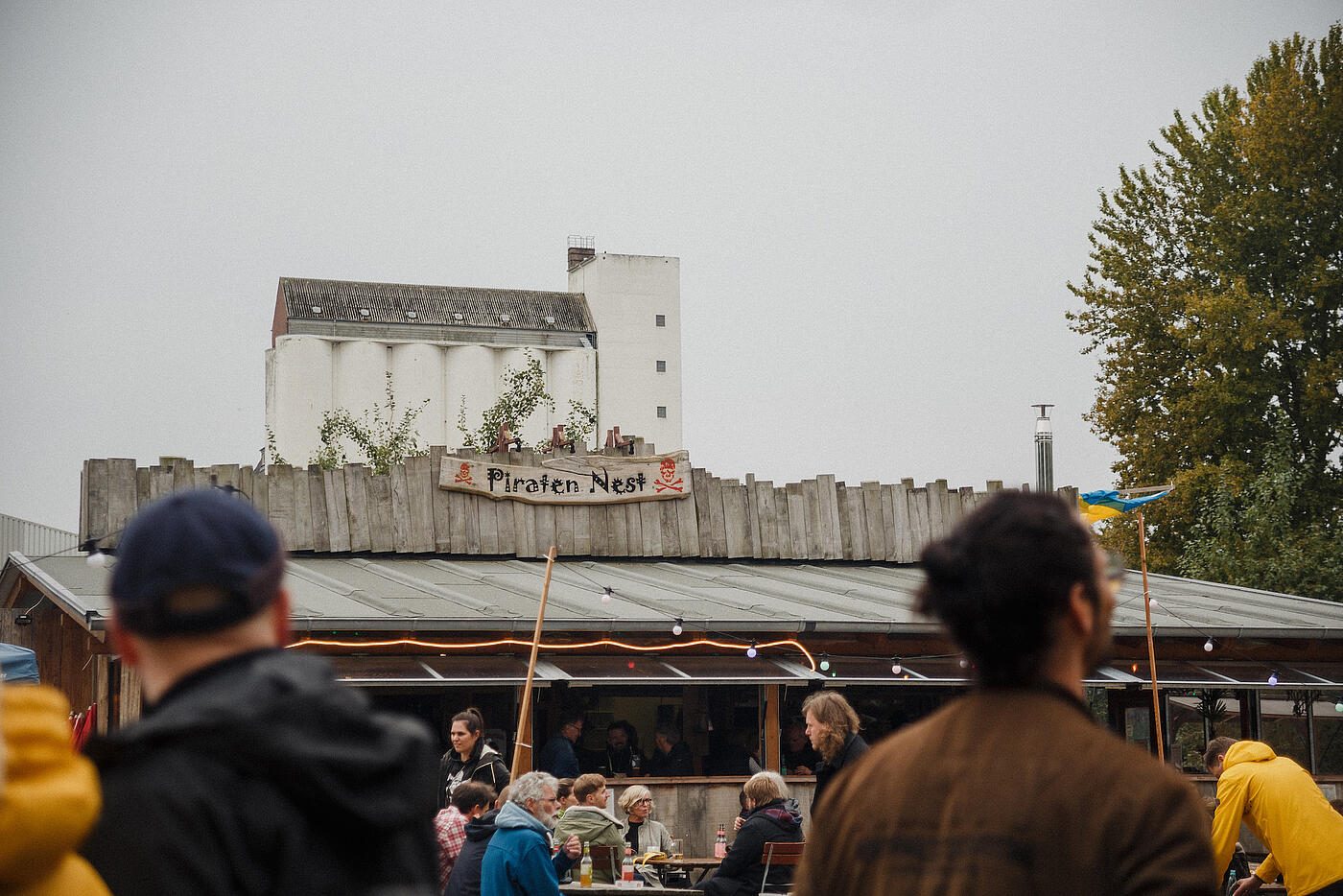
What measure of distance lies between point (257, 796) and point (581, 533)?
15328 millimetres

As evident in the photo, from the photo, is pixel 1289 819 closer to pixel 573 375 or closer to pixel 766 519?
pixel 766 519

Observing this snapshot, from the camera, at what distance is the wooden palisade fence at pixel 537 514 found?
15.6 meters

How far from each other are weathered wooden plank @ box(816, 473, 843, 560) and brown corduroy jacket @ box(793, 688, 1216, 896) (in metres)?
15.9

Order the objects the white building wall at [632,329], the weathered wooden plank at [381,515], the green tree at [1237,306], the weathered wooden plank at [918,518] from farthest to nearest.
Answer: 1. the white building wall at [632,329]
2. the green tree at [1237,306]
3. the weathered wooden plank at [918,518]
4. the weathered wooden plank at [381,515]

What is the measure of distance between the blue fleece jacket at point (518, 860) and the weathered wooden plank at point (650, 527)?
33.3 feet

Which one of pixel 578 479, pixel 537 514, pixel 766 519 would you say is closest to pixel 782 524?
pixel 766 519

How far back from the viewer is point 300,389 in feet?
227

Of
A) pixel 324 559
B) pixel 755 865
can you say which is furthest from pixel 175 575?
pixel 324 559

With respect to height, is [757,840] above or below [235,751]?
below

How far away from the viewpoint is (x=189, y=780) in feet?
6.14

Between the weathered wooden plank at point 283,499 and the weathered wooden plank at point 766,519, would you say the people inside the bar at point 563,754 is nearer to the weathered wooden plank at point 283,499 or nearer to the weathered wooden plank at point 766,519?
the weathered wooden plank at point 283,499

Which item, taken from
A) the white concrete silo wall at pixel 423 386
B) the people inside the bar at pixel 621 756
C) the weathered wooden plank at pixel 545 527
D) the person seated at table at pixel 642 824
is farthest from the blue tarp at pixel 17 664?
the white concrete silo wall at pixel 423 386

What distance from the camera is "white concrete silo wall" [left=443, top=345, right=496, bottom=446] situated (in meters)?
72.5

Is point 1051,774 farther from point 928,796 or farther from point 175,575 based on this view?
point 175,575
